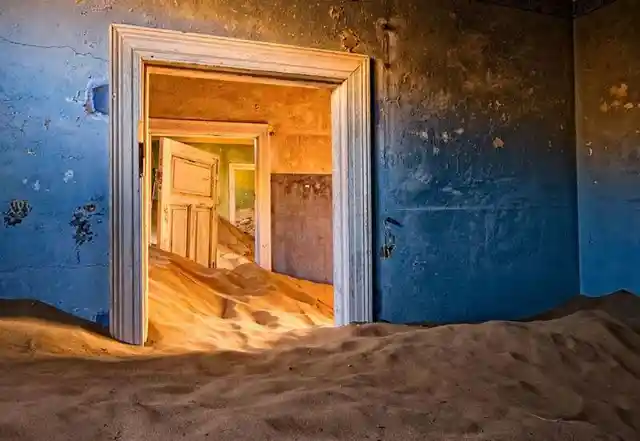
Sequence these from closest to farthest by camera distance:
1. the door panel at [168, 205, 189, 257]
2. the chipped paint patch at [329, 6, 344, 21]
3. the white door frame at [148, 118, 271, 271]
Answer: the chipped paint patch at [329, 6, 344, 21], the white door frame at [148, 118, 271, 271], the door panel at [168, 205, 189, 257]

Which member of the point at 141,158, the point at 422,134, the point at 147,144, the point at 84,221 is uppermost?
the point at 422,134

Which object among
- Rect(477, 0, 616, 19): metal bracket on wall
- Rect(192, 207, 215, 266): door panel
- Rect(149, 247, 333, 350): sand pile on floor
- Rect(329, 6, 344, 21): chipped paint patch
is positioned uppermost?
Rect(477, 0, 616, 19): metal bracket on wall

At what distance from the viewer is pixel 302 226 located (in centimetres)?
498

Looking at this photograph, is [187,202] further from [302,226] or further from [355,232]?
[355,232]

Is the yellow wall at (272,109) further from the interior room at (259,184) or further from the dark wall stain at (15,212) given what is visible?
the dark wall stain at (15,212)

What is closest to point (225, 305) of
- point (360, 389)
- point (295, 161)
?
point (295, 161)

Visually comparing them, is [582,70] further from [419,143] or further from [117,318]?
[117,318]

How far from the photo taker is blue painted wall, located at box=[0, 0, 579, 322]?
2.47 m

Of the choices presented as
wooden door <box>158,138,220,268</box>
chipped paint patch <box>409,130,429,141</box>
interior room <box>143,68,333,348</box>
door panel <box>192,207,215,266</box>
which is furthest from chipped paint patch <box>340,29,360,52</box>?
door panel <box>192,207,215,266</box>

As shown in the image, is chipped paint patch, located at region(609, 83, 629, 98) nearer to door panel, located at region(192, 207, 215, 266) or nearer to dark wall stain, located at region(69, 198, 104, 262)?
dark wall stain, located at region(69, 198, 104, 262)

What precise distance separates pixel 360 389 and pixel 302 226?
3.17 meters

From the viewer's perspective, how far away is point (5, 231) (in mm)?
2412

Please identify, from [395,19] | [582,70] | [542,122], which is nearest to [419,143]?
[395,19]

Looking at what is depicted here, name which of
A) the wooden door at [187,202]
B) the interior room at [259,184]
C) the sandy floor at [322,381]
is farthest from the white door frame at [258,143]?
the sandy floor at [322,381]
